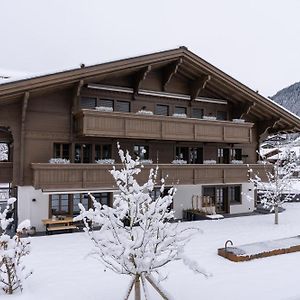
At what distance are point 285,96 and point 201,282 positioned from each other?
15691 cm

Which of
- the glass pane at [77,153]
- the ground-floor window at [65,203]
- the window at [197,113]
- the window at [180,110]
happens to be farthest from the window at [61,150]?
the window at [197,113]

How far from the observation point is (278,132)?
26.9 meters

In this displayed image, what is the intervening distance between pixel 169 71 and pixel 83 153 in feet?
24.2

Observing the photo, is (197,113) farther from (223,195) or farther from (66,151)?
(66,151)

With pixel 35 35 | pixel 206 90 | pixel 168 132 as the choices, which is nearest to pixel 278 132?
pixel 206 90

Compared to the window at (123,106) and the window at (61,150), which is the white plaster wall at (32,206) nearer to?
the window at (61,150)

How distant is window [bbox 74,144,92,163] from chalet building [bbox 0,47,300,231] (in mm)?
57

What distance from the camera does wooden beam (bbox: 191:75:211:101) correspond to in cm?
2191

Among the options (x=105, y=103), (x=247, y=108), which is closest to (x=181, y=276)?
(x=105, y=103)

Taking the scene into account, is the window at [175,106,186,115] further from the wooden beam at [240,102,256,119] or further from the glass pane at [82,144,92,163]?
the glass pane at [82,144,92,163]

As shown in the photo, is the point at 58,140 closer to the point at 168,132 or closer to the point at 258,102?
the point at 168,132

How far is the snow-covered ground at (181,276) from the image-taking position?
9750 millimetres

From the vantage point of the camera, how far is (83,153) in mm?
19734

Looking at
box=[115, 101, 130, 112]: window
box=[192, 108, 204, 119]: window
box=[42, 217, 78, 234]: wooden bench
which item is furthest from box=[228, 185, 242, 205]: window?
box=[42, 217, 78, 234]: wooden bench
